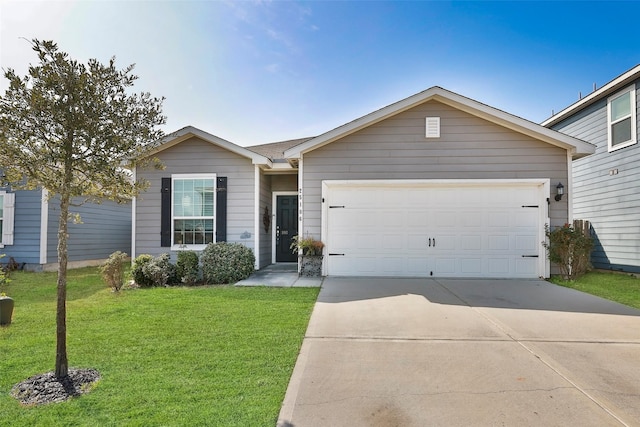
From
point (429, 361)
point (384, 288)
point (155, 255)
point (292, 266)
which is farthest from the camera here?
point (292, 266)

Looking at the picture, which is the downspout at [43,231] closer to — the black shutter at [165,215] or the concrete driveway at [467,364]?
the black shutter at [165,215]

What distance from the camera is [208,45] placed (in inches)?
348

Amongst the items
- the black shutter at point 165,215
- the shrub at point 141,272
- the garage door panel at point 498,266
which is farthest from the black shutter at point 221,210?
the garage door panel at point 498,266

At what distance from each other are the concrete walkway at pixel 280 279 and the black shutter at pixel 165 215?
239 centimetres

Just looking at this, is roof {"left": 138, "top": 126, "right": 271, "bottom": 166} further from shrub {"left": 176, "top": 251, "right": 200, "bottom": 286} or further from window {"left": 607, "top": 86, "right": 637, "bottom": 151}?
window {"left": 607, "top": 86, "right": 637, "bottom": 151}

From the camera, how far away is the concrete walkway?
709cm

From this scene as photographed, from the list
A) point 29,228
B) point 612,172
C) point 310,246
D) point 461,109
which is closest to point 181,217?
point 310,246

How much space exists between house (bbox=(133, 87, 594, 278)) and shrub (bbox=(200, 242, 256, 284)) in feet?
5.08

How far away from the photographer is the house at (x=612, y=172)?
29.0 ft

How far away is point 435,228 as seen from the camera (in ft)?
26.1

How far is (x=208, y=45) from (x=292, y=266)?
615cm

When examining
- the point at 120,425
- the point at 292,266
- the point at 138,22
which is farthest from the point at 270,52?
the point at 120,425

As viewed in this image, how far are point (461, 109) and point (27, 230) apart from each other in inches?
477

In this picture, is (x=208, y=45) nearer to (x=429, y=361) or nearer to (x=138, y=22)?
(x=138, y=22)
